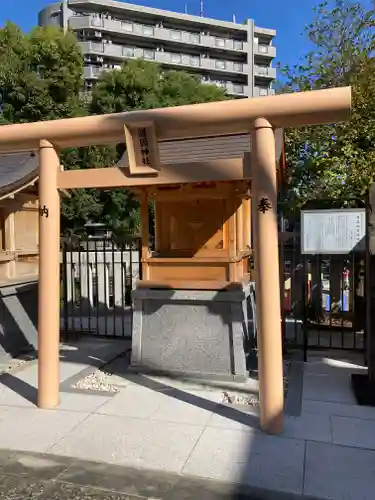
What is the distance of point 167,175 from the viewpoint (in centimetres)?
445

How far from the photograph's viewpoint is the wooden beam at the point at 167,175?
4234 mm

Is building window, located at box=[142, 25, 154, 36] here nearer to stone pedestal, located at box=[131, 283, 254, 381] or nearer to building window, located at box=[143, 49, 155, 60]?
building window, located at box=[143, 49, 155, 60]

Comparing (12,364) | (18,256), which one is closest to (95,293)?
(18,256)

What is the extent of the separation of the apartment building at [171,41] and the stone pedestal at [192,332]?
3157 centimetres

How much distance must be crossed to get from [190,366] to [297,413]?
1712 mm

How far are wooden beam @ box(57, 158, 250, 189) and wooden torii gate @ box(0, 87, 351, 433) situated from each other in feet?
0.03

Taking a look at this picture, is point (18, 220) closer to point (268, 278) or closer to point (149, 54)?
point (268, 278)

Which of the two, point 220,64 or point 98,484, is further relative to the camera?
point 220,64

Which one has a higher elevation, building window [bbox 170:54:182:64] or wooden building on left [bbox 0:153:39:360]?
building window [bbox 170:54:182:64]

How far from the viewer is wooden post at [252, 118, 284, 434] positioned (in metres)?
4.05

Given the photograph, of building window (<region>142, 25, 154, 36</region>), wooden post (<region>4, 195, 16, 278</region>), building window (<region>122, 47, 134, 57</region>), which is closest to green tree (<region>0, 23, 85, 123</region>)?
wooden post (<region>4, 195, 16, 278</region>)

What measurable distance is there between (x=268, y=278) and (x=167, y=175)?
1525mm

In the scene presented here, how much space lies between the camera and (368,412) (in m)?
4.52

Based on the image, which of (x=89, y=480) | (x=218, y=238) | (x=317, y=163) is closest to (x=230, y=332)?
(x=218, y=238)
